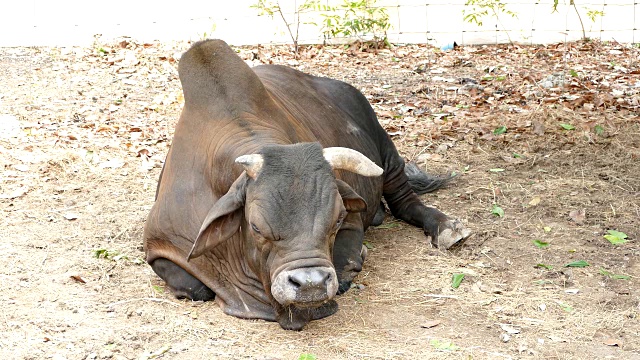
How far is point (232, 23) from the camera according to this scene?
1247 centimetres

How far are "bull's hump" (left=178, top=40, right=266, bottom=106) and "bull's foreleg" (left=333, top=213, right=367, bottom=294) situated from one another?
1.04 metres

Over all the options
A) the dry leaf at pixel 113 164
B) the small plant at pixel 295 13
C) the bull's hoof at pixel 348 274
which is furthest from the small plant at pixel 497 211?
the small plant at pixel 295 13

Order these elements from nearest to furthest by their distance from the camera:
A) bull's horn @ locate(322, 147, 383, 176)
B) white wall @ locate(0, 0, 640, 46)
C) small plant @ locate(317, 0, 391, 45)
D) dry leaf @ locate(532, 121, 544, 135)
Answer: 1. bull's horn @ locate(322, 147, 383, 176)
2. dry leaf @ locate(532, 121, 544, 135)
3. small plant @ locate(317, 0, 391, 45)
4. white wall @ locate(0, 0, 640, 46)

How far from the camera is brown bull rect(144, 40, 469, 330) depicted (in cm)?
447

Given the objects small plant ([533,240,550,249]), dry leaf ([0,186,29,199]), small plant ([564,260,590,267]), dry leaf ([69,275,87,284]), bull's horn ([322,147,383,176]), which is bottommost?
small plant ([533,240,550,249])

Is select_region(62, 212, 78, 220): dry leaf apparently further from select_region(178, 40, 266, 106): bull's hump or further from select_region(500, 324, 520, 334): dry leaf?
select_region(500, 324, 520, 334): dry leaf

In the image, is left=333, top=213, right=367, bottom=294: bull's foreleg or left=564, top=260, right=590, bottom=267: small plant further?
left=564, top=260, right=590, bottom=267: small plant

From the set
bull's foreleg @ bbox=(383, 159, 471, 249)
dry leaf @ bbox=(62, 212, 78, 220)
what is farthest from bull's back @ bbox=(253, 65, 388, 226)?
dry leaf @ bbox=(62, 212, 78, 220)

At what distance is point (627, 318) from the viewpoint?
4898 mm

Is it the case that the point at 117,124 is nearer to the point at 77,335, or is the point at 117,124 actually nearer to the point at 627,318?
the point at 77,335

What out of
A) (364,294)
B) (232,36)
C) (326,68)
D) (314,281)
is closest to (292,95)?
(364,294)

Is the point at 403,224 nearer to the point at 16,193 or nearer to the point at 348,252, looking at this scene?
the point at 348,252

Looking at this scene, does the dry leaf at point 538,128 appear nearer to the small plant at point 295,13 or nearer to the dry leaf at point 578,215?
the dry leaf at point 578,215

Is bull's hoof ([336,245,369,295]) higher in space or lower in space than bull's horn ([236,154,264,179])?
lower
